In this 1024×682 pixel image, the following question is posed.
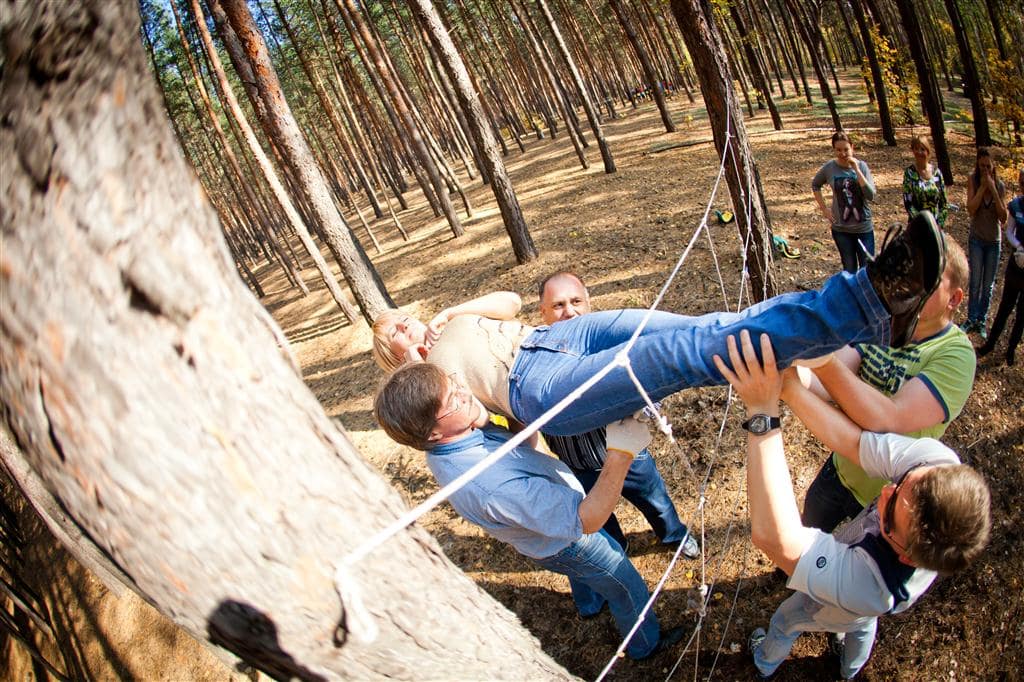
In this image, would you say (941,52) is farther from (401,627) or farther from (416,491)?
(401,627)

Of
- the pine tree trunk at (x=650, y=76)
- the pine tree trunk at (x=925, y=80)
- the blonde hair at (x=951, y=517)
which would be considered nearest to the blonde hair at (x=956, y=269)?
the blonde hair at (x=951, y=517)

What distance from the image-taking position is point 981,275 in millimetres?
4695

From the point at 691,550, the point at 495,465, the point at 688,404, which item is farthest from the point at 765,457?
the point at 688,404

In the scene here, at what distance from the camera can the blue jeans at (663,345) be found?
1.57 m

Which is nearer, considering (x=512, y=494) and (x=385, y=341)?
(x=512, y=494)

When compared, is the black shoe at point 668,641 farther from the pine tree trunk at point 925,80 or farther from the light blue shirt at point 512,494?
the pine tree trunk at point 925,80

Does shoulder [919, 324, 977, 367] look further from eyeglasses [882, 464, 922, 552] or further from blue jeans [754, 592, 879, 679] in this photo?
blue jeans [754, 592, 879, 679]

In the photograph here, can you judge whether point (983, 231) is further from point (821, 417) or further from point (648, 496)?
point (821, 417)

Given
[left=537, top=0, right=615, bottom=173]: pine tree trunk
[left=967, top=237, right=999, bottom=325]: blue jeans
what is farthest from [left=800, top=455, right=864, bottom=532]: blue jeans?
[left=537, top=0, right=615, bottom=173]: pine tree trunk

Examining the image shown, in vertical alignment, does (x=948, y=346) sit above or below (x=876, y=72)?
below

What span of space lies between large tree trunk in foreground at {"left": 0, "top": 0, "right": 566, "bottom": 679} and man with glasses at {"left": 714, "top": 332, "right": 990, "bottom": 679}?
3.99 ft

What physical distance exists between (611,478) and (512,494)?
0.35 meters

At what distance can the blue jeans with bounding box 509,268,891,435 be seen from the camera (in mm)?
1568

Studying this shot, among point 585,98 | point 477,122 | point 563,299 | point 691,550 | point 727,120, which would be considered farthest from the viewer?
point 585,98
